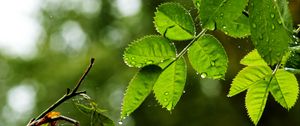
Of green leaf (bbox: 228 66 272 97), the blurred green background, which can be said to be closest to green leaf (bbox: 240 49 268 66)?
green leaf (bbox: 228 66 272 97)

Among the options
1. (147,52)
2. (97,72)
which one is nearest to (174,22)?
(147,52)

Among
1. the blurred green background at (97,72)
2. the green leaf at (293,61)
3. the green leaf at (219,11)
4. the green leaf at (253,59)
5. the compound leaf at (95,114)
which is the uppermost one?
the blurred green background at (97,72)

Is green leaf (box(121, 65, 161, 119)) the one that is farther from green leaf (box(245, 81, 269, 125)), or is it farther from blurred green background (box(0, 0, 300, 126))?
blurred green background (box(0, 0, 300, 126))

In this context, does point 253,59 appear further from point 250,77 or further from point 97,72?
point 97,72

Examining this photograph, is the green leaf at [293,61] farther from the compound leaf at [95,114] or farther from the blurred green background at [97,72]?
the blurred green background at [97,72]

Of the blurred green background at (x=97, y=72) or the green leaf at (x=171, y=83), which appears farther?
the blurred green background at (x=97, y=72)

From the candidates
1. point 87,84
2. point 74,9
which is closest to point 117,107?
point 87,84

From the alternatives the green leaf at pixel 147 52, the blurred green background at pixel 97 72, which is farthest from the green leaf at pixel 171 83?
the blurred green background at pixel 97 72

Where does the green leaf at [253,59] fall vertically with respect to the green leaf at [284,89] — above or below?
above
